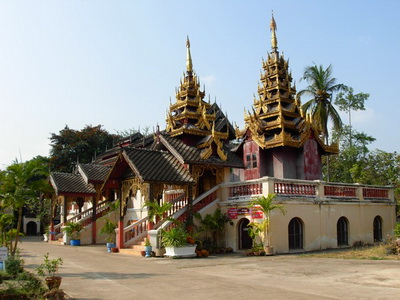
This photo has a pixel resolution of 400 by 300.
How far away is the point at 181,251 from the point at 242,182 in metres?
4.17

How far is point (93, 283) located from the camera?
10742mm

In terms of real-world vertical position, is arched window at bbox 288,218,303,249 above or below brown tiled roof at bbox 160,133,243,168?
below

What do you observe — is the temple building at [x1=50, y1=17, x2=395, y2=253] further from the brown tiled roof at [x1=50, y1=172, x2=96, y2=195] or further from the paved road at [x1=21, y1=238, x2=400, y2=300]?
the paved road at [x1=21, y1=238, x2=400, y2=300]

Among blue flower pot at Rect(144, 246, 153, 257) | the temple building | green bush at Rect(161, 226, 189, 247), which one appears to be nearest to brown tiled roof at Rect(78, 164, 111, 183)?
the temple building

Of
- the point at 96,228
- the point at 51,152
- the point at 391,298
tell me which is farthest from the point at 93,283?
the point at 51,152

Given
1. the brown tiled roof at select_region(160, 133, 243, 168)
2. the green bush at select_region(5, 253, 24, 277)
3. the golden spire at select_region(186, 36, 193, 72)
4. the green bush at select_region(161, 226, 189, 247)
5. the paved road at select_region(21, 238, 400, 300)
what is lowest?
the paved road at select_region(21, 238, 400, 300)

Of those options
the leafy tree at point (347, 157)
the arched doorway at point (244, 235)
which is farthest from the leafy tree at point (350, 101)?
the arched doorway at point (244, 235)

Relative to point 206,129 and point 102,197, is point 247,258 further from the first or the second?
point 102,197

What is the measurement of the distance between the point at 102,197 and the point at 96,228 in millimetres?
3307

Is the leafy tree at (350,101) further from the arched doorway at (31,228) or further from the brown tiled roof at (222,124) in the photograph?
the arched doorway at (31,228)

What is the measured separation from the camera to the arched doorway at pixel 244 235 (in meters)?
19.3

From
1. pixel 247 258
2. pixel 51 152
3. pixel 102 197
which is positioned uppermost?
pixel 51 152

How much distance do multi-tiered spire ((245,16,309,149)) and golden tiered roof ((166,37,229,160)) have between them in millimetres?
3221

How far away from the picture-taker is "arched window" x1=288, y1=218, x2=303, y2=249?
18.7 m
